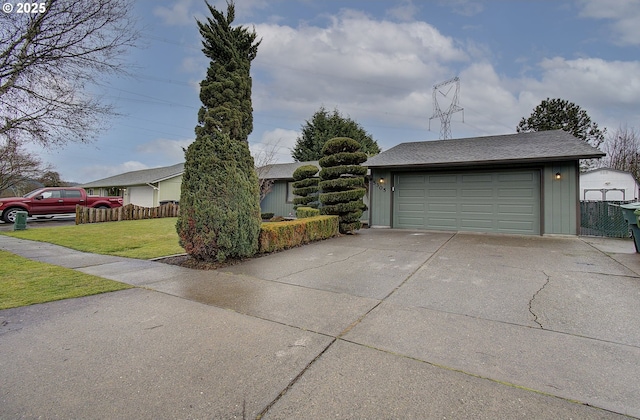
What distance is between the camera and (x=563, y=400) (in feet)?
5.91

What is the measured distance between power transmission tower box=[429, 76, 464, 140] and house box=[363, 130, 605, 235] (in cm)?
544

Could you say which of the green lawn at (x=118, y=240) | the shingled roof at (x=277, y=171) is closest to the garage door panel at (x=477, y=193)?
the shingled roof at (x=277, y=171)

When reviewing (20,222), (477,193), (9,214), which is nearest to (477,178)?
(477,193)

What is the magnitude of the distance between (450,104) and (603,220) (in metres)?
9.75

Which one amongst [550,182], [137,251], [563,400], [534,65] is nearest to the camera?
[563,400]

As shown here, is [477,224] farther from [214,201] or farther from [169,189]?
[169,189]

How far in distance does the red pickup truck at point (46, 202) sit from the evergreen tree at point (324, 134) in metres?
16.3

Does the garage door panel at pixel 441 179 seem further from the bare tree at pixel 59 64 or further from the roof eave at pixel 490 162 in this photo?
the bare tree at pixel 59 64

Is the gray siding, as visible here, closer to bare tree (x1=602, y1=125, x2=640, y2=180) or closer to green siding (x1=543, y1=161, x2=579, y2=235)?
green siding (x1=543, y1=161, x2=579, y2=235)

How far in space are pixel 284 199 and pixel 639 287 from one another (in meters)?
14.2

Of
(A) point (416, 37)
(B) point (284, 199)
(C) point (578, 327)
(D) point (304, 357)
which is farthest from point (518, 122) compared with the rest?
(D) point (304, 357)

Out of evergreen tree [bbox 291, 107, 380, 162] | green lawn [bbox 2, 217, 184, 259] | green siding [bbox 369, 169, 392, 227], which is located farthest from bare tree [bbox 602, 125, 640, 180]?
green lawn [bbox 2, 217, 184, 259]

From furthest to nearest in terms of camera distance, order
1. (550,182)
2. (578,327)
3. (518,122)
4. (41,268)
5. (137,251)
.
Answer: (518,122), (550,182), (137,251), (41,268), (578,327)

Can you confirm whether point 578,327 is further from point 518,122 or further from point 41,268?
point 518,122
